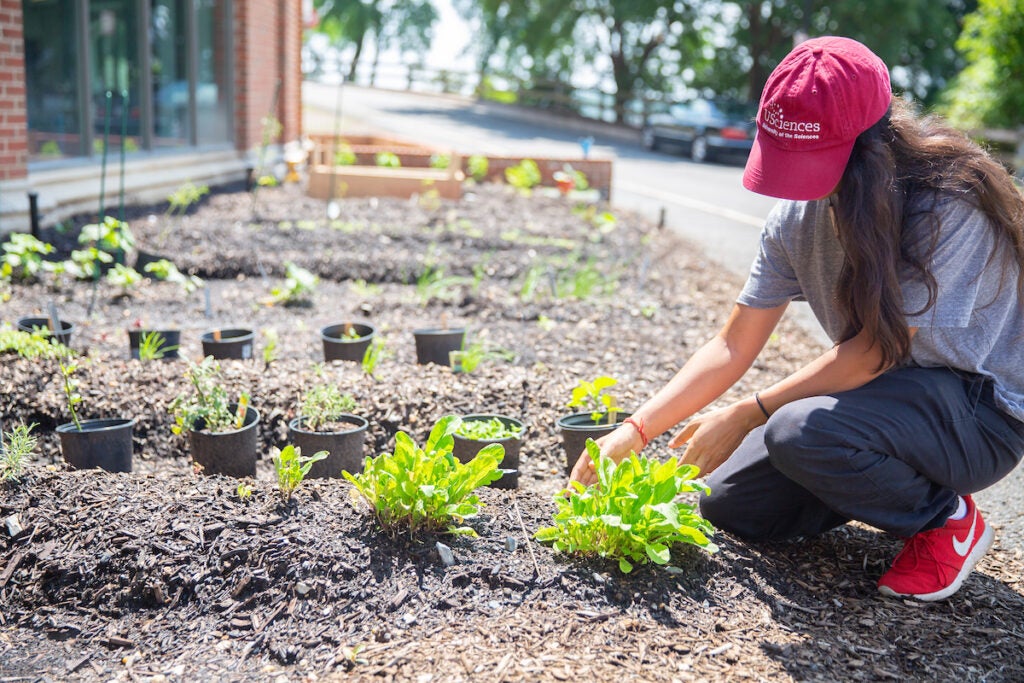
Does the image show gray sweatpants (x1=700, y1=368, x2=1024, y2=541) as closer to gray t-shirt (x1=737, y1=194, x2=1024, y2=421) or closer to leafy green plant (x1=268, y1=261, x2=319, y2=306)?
gray t-shirt (x1=737, y1=194, x2=1024, y2=421)

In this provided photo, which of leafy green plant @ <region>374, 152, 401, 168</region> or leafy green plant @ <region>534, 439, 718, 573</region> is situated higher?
leafy green plant @ <region>374, 152, 401, 168</region>

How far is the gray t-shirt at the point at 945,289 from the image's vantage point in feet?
6.81

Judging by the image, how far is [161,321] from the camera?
4754 millimetres

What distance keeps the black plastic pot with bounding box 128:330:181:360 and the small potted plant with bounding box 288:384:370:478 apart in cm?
110

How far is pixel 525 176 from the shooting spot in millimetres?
9938

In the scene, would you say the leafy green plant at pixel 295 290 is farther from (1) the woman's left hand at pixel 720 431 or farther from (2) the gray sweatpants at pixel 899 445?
(2) the gray sweatpants at pixel 899 445

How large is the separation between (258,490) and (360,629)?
0.60 metres

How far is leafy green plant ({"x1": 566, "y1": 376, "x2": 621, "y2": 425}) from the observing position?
289cm

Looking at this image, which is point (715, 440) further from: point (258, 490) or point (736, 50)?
point (736, 50)

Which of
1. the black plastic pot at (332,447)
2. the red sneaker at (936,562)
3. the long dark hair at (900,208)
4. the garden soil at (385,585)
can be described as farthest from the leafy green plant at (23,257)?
the red sneaker at (936,562)

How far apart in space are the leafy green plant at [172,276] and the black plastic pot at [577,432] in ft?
9.26

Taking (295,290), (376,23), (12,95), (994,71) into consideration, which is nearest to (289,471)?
(295,290)

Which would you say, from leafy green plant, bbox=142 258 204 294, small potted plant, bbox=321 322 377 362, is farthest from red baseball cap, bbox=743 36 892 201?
leafy green plant, bbox=142 258 204 294

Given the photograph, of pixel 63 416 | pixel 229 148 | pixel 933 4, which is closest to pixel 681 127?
pixel 933 4
